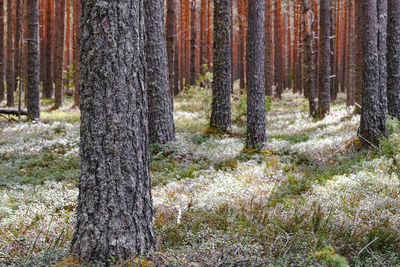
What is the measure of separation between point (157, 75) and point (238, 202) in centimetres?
473

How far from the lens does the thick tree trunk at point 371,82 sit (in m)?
8.50

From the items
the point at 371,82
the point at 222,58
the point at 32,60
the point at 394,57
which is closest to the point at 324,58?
the point at 394,57

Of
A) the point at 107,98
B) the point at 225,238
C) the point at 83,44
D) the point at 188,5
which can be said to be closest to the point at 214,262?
the point at 225,238

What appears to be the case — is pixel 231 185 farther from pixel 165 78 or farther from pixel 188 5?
pixel 188 5

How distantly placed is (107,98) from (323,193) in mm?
3837

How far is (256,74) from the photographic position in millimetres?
8961

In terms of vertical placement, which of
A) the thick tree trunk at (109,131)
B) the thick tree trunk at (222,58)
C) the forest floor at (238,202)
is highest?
the thick tree trunk at (222,58)

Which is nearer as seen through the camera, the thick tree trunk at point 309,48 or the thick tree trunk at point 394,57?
the thick tree trunk at point 394,57

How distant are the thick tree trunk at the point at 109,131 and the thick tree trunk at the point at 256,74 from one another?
576 cm

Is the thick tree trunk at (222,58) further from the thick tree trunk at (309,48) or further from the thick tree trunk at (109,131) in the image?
the thick tree trunk at (109,131)

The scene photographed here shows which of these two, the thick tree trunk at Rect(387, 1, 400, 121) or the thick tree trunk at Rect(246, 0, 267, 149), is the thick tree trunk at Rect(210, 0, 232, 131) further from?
the thick tree trunk at Rect(387, 1, 400, 121)

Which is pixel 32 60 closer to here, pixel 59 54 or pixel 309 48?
pixel 59 54

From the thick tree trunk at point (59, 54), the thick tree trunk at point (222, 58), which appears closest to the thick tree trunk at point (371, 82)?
the thick tree trunk at point (222, 58)

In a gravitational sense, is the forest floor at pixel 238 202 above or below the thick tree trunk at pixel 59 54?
below
